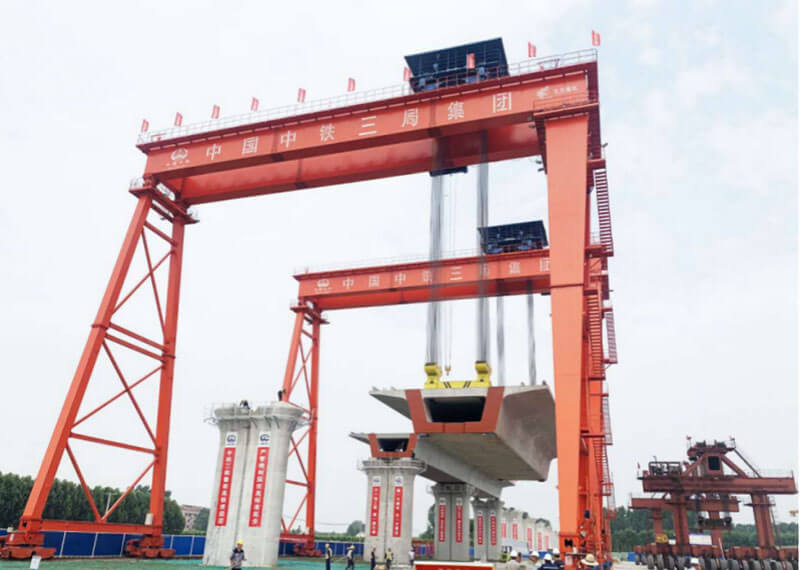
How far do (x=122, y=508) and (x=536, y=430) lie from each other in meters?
41.0

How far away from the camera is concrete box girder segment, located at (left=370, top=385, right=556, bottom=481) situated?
21.7 m

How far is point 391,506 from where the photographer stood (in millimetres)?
28656

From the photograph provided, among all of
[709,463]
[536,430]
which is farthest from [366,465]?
[709,463]

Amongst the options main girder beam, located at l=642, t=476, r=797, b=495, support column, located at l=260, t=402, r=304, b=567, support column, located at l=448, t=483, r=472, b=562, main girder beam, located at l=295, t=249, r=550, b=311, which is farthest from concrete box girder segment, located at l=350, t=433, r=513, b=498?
main girder beam, located at l=642, t=476, r=797, b=495

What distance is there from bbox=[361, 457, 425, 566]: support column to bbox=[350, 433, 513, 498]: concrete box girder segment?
606 millimetres

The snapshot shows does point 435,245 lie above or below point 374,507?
above

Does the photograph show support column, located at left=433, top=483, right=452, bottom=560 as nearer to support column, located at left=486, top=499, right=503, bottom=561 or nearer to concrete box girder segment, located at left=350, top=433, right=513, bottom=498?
concrete box girder segment, located at left=350, top=433, right=513, bottom=498

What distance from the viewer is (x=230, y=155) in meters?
22.7

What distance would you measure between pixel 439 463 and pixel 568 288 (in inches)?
621

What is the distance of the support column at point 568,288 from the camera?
15.9 meters

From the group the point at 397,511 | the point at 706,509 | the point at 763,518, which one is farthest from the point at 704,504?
the point at 397,511

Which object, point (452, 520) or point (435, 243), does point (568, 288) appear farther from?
point (452, 520)

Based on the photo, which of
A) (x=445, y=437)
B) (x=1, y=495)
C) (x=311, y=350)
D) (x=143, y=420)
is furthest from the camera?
(x=1, y=495)

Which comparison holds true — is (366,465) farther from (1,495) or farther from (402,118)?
(1,495)
